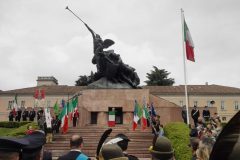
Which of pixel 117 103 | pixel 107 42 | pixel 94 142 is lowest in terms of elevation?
pixel 94 142

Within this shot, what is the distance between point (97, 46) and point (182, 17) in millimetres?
6834

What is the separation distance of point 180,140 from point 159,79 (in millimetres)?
59418

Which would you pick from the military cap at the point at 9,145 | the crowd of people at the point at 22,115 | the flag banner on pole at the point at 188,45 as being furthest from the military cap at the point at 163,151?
the crowd of people at the point at 22,115

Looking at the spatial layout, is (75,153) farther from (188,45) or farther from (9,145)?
(188,45)

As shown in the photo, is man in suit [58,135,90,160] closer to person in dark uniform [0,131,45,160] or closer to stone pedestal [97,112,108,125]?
person in dark uniform [0,131,45,160]

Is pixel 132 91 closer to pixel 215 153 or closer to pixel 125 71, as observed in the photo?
pixel 125 71

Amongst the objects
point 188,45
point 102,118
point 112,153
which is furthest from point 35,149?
point 102,118

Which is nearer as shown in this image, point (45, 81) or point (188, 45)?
point (188, 45)

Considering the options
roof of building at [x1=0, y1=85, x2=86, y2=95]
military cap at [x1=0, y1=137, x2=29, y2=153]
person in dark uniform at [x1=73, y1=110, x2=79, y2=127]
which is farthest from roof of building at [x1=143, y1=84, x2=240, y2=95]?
military cap at [x1=0, y1=137, x2=29, y2=153]

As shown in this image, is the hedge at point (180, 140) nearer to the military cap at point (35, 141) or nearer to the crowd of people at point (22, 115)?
the military cap at point (35, 141)

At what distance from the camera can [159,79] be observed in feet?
238

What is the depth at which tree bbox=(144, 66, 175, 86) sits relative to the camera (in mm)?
72250

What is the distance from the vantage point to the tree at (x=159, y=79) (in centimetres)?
7225

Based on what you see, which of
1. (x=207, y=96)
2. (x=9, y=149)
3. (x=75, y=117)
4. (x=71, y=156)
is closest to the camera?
(x=9, y=149)
